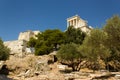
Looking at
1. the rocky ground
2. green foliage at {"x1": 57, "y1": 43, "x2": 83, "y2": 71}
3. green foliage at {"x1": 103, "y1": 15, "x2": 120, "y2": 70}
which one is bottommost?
the rocky ground

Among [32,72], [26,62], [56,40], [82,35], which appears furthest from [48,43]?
[32,72]

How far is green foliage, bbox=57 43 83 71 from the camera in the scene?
43.8 meters

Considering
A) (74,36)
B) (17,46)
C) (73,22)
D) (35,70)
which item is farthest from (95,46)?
(73,22)

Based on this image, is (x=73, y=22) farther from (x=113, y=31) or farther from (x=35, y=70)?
(x=113, y=31)

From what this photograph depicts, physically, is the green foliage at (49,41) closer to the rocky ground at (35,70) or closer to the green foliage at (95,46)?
the rocky ground at (35,70)

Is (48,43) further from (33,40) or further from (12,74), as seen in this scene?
(12,74)

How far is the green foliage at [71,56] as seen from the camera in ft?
Answer: 144

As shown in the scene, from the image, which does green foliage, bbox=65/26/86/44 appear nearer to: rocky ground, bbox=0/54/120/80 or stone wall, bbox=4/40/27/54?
rocky ground, bbox=0/54/120/80

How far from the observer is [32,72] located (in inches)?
1580

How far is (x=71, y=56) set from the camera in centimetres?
4369

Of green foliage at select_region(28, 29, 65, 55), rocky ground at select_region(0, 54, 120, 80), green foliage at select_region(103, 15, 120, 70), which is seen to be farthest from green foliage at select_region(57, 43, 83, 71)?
green foliage at select_region(28, 29, 65, 55)

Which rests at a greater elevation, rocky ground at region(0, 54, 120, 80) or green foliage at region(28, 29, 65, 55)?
green foliage at region(28, 29, 65, 55)

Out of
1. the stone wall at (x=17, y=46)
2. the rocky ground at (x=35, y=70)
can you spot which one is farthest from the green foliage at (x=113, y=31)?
the stone wall at (x=17, y=46)

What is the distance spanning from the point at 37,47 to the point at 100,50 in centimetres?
2497
